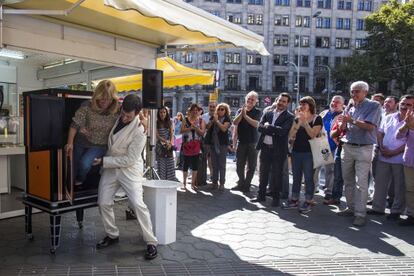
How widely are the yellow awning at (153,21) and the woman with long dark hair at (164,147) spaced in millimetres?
1599

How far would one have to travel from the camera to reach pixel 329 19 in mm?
62312

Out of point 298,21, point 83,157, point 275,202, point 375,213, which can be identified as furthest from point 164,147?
point 298,21

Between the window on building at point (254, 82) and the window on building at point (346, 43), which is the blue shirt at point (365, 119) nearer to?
the window on building at point (254, 82)

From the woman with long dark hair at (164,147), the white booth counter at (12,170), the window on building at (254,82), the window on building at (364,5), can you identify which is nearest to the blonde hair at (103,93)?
the white booth counter at (12,170)

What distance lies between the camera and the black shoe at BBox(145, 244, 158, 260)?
4.21 m

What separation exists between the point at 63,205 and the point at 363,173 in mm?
4128

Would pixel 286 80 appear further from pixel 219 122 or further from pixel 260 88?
pixel 219 122

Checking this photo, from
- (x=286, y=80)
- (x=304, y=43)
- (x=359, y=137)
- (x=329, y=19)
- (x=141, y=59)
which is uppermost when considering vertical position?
(x=329, y=19)

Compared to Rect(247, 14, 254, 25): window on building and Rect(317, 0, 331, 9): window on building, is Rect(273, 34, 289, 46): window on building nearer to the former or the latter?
Rect(247, 14, 254, 25): window on building

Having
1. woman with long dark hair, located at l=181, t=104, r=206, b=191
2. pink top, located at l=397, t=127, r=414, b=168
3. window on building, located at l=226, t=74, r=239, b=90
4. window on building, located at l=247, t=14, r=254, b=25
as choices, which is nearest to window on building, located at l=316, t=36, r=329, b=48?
window on building, located at l=247, t=14, r=254, b=25

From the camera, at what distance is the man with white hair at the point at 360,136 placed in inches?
227

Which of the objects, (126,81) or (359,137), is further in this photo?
(126,81)

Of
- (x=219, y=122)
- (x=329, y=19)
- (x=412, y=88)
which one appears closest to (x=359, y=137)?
(x=219, y=122)

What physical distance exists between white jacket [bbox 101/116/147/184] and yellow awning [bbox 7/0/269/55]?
1.23 metres
